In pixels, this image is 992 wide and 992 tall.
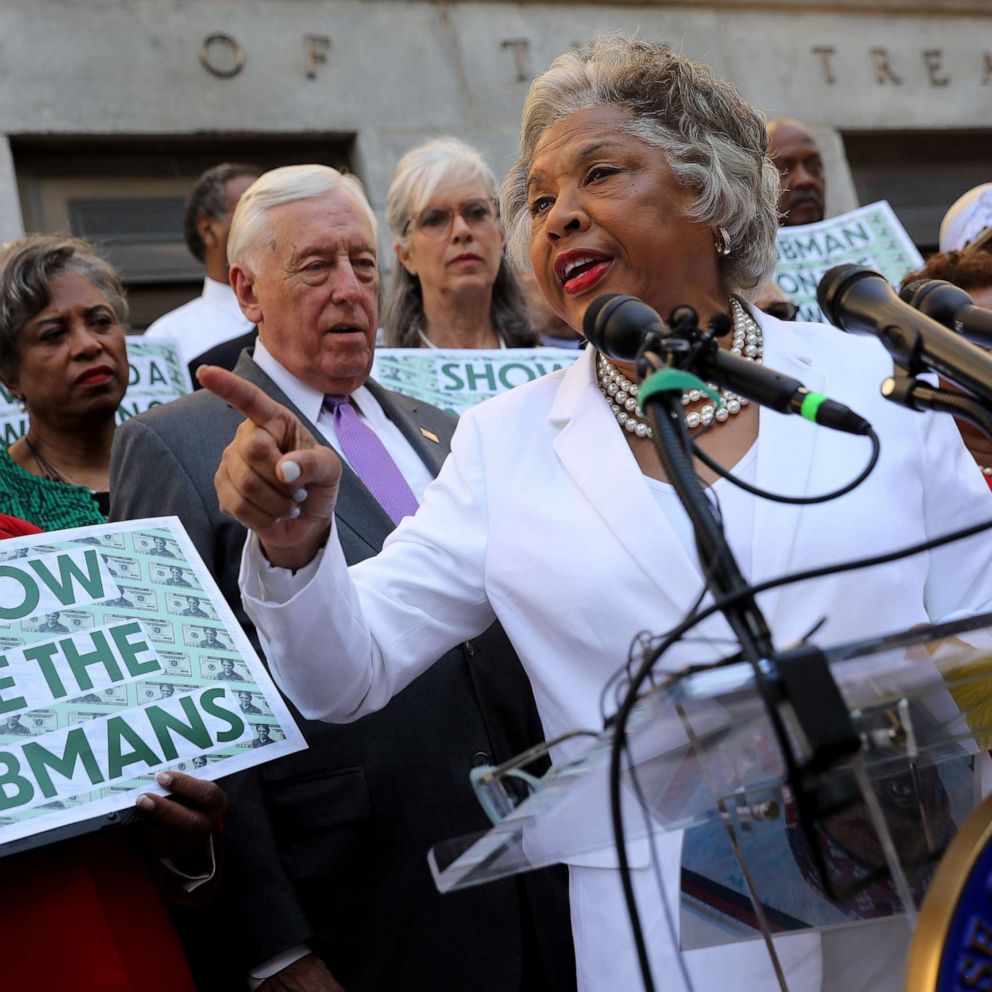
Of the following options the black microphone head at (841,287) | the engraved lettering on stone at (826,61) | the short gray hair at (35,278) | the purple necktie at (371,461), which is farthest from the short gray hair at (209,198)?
the engraved lettering on stone at (826,61)

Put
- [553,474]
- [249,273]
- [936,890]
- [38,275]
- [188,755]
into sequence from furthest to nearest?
1. [38,275]
2. [249,273]
3. [188,755]
4. [553,474]
5. [936,890]

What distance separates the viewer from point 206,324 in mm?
5715

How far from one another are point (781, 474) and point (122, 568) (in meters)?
1.31

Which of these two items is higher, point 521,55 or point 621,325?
point 521,55

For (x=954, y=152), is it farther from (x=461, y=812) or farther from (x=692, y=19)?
(x=461, y=812)

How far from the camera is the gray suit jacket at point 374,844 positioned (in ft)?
10.0

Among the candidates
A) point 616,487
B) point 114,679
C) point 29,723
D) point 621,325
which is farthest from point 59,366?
point 621,325

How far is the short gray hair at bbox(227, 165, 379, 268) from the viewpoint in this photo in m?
4.02

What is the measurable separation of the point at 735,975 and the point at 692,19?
27.1ft

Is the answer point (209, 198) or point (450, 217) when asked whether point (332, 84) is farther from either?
point (450, 217)

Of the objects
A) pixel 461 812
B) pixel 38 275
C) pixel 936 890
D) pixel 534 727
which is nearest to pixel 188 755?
pixel 461 812

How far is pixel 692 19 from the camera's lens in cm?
949

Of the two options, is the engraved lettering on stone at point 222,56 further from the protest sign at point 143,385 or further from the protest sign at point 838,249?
the protest sign at point 838,249

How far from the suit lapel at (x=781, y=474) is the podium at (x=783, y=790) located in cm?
51
